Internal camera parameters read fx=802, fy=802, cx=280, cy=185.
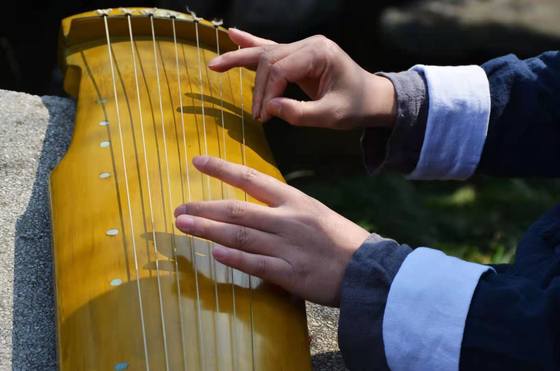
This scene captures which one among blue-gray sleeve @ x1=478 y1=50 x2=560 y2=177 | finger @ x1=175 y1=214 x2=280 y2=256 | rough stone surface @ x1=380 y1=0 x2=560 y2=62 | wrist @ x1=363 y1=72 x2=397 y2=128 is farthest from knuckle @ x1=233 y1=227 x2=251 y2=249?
rough stone surface @ x1=380 y1=0 x2=560 y2=62

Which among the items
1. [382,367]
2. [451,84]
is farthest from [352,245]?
[451,84]

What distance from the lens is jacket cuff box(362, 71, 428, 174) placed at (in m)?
1.26

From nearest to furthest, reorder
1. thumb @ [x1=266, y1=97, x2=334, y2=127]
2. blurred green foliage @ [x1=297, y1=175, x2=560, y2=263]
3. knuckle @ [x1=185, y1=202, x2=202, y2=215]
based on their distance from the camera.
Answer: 1. knuckle @ [x1=185, y1=202, x2=202, y2=215]
2. thumb @ [x1=266, y1=97, x2=334, y2=127]
3. blurred green foliage @ [x1=297, y1=175, x2=560, y2=263]

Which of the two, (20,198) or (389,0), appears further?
(389,0)

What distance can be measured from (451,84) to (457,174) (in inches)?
5.7

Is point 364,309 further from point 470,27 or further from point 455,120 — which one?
point 470,27

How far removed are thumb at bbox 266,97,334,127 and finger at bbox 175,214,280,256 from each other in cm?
27

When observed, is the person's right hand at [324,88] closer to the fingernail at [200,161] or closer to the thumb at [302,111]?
the thumb at [302,111]

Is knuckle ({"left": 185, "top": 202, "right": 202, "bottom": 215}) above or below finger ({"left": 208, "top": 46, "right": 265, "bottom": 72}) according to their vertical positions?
below

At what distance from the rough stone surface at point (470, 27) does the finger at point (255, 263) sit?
2.41 metres

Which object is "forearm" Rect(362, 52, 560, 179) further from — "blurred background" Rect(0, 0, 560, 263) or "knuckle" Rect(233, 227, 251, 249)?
"blurred background" Rect(0, 0, 560, 263)

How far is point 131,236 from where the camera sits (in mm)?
1039

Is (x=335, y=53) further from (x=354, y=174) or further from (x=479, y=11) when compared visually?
(x=479, y=11)

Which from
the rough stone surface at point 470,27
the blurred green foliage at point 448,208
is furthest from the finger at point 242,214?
the rough stone surface at point 470,27
